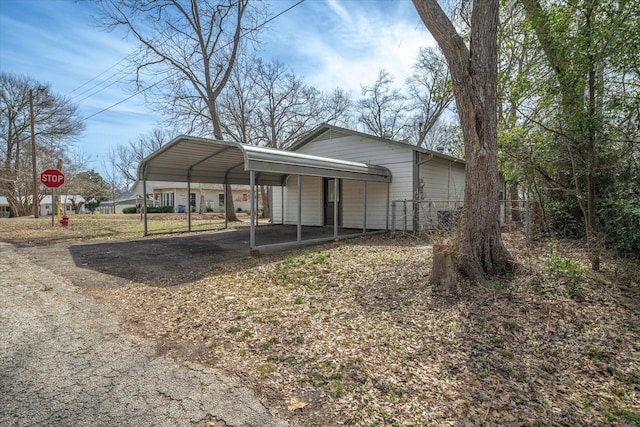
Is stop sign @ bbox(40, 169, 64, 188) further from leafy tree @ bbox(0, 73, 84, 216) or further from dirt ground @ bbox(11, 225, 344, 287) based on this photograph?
leafy tree @ bbox(0, 73, 84, 216)

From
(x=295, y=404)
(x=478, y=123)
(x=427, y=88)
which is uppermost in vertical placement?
(x=427, y=88)

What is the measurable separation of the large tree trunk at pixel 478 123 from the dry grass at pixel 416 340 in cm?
53

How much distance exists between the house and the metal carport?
3 centimetres

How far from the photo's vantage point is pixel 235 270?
6387 mm

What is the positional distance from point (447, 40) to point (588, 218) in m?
3.99

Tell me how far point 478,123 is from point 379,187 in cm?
741

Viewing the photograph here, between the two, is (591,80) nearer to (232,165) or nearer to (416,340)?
(416,340)

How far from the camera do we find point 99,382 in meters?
2.58

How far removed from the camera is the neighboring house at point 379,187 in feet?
37.7

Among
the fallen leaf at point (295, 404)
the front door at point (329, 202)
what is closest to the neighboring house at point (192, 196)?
the front door at point (329, 202)

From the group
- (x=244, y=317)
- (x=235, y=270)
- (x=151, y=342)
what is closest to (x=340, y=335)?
(x=244, y=317)

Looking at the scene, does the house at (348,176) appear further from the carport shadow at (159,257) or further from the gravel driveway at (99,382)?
the gravel driveway at (99,382)

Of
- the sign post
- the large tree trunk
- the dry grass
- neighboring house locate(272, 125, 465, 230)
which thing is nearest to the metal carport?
neighboring house locate(272, 125, 465, 230)

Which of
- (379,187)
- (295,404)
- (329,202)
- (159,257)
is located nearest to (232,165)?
(329,202)
